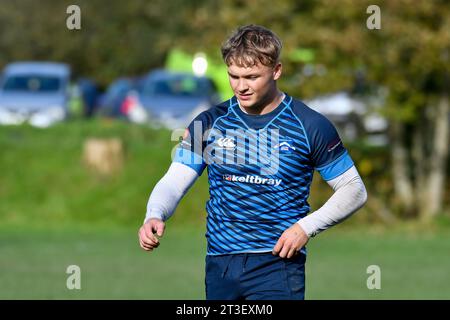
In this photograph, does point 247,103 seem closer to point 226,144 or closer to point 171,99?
point 226,144

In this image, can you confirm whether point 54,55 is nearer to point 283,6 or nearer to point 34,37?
point 34,37

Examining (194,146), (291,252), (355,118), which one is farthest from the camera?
A: (355,118)

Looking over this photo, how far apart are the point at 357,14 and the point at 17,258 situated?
7.58 meters

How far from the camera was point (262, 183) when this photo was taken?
6.29 metres

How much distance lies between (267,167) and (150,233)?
72 cm

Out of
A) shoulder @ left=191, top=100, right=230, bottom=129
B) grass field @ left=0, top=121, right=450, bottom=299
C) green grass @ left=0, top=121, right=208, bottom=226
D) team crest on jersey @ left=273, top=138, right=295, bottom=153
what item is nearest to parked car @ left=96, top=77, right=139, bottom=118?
green grass @ left=0, top=121, right=208, bottom=226

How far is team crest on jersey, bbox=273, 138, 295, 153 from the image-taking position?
6270 millimetres

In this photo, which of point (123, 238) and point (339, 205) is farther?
point (123, 238)

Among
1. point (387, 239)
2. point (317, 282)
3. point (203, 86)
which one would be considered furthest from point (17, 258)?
point (203, 86)

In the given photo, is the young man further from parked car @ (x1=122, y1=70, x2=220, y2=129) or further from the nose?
parked car @ (x1=122, y1=70, x2=220, y2=129)

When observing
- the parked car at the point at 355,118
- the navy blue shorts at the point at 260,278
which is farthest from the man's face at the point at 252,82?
the parked car at the point at 355,118

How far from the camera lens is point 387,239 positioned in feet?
69.2

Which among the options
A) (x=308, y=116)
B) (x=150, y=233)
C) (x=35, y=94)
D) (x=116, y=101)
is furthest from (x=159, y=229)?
(x=116, y=101)

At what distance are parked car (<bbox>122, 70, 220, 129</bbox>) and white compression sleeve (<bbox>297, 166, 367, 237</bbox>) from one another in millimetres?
21730
